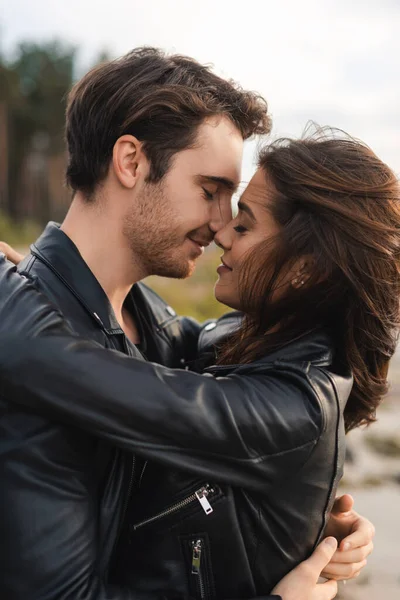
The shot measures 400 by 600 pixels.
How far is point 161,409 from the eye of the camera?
6.33ft

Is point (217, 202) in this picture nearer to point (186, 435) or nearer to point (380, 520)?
point (186, 435)

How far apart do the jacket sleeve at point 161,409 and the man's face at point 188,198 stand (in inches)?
39.0

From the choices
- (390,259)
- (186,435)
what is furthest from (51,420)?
(390,259)

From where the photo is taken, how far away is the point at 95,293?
242 centimetres

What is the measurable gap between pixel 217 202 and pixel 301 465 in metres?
1.30

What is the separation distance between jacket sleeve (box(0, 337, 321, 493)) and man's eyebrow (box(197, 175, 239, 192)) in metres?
1.12

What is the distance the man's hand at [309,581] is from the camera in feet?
6.90

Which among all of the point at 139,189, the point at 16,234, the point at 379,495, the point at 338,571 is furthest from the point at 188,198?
the point at 16,234

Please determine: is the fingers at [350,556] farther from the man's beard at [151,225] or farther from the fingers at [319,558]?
the man's beard at [151,225]

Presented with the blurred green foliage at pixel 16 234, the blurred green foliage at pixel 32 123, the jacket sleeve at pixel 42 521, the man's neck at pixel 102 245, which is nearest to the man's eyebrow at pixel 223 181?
the man's neck at pixel 102 245

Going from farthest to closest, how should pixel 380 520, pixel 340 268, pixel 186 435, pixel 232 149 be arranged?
pixel 380 520 → pixel 232 149 → pixel 340 268 → pixel 186 435

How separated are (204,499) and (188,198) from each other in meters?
1.32

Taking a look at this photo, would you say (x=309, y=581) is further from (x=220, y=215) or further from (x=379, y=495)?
(x=379, y=495)

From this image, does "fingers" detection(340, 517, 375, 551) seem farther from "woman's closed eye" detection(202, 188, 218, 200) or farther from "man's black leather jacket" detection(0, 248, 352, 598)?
"woman's closed eye" detection(202, 188, 218, 200)
